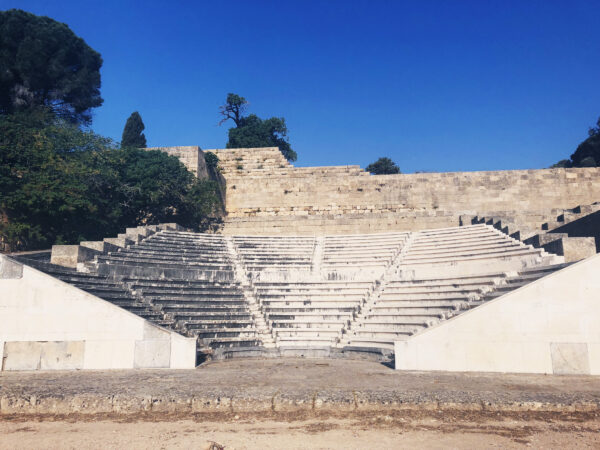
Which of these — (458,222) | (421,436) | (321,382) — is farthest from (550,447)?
(458,222)

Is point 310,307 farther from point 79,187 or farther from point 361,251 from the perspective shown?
point 79,187

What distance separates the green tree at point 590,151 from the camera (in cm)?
3331

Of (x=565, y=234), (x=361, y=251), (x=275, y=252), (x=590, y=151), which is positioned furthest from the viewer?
(x=590, y=151)

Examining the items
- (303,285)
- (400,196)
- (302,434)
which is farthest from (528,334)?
(400,196)

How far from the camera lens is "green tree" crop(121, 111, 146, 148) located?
3412 centimetres

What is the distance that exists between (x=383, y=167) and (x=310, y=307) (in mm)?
35990

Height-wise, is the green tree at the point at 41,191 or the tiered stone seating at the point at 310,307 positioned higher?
the green tree at the point at 41,191

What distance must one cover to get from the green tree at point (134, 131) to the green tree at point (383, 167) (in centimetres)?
2277

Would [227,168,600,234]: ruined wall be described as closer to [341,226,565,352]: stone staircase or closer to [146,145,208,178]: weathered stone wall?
[146,145,208,178]: weathered stone wall

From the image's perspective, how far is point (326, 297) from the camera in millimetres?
12859

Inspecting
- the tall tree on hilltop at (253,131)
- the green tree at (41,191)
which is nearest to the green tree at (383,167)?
the tall tree on hilltop at (253,131)

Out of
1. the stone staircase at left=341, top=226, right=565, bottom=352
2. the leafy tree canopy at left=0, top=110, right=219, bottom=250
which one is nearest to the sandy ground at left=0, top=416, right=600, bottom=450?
the stone staircase at left=341, top=226, right=565, bottom=352

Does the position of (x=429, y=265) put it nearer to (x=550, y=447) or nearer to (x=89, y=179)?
(x=550, y=447)

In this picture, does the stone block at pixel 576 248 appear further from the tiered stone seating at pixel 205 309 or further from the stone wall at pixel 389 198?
the stone wall at pixel 389 198
